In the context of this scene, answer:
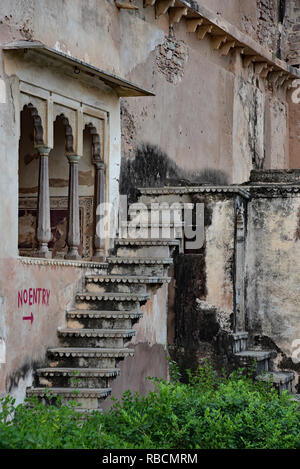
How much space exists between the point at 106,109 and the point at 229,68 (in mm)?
4727

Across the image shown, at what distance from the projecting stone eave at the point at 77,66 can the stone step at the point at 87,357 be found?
9.92 ft

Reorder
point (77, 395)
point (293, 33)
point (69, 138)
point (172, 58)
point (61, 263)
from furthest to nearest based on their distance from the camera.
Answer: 1. point (293, 33)
2. point (172, 58)
3. point (69, 138)
4. point (61, 263)
5. point (77, 395)

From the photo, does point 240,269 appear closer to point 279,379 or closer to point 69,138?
point 279,379

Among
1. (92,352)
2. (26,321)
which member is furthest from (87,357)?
(26,321)

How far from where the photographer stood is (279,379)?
39.5ft

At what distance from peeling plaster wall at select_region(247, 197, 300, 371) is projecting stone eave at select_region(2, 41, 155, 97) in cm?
270

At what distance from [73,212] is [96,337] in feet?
4.96

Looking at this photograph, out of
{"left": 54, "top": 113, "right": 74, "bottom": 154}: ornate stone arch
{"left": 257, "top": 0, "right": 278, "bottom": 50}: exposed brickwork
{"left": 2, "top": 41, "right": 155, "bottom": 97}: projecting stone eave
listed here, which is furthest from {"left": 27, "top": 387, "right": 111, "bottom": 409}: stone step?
{"left": 257, "top": 0, "right": 278, "bottom": 50}: exposed brickwork

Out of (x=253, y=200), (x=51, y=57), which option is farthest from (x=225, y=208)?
(x=51, y=57)

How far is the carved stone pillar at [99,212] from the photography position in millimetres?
11227

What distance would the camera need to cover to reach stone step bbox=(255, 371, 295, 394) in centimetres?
1201

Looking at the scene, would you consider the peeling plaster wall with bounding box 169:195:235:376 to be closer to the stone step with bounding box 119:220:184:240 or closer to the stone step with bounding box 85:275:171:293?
the stone step with bounding box 119:220:184:240

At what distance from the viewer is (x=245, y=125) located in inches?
634

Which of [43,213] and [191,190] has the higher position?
[191,190]
